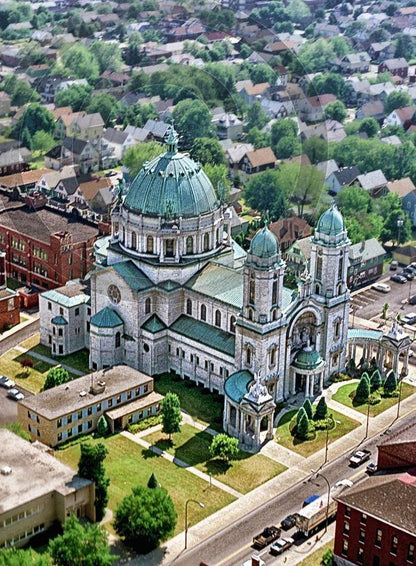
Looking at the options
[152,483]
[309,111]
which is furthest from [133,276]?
[309,111]

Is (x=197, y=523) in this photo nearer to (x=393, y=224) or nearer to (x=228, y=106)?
(x=228, y=106)

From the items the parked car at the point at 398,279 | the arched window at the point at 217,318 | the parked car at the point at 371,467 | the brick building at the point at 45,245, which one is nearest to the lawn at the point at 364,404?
the parked car at the point at 371,467

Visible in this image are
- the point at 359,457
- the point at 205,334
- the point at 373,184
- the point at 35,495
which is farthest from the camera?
the point at 373,184

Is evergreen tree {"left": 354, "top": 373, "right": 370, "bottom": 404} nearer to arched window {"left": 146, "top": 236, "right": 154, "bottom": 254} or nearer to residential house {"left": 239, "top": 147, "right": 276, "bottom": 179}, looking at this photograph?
arched window {"left": 146, "top": 236, "right": 154, "bottom": 254}

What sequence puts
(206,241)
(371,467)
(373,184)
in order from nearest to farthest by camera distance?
(371,467) < (206,241) < (373,184)

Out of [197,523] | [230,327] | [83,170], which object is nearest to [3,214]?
[83,170]

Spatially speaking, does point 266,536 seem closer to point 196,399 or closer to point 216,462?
point 216,462

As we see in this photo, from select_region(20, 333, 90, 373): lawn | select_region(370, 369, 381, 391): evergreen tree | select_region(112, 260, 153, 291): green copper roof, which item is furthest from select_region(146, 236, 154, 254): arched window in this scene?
select_region(370, 369, 381, 391): evergreen tree
